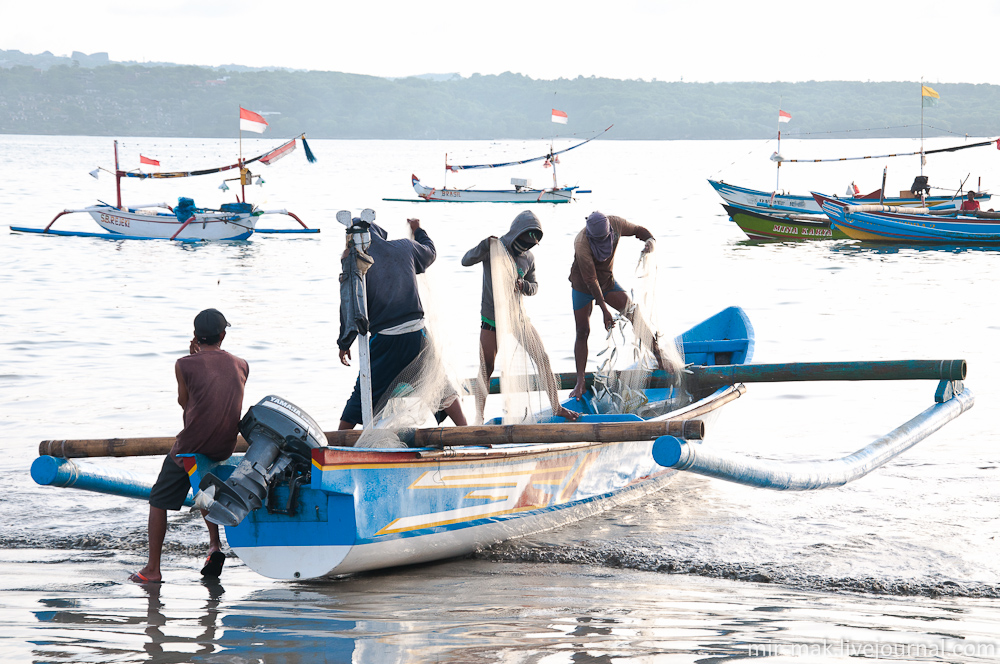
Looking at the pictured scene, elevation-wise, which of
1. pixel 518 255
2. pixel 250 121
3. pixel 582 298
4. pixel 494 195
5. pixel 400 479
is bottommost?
pixel 400 479

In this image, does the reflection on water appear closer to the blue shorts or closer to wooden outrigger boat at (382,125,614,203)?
the blue shorts

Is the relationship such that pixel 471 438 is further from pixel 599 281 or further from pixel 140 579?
pixel 599 281

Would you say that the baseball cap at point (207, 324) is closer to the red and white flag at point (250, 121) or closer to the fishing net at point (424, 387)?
the fishing net at point (424, 387)

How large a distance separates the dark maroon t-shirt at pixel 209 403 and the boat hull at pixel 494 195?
1546 inches

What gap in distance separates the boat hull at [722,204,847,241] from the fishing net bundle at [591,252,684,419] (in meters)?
21.1

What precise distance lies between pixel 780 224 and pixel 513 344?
2325 cm

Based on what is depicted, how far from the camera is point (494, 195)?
1726 inches

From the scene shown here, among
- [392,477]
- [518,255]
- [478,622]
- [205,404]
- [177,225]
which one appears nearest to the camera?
[478,622]

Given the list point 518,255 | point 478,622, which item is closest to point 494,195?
point 518,255

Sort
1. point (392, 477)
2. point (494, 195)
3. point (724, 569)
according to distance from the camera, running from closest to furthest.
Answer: point (392, 477)
point (724, 569)
point (494, 195)

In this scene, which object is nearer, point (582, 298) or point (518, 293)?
point (518, 293)

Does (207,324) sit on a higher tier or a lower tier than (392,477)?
higher

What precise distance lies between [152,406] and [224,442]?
5.49m

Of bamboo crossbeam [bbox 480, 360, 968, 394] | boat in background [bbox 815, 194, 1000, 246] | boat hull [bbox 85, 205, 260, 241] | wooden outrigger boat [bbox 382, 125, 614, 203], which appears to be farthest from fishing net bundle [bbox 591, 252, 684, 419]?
wooden outrigger boat [bbox 382, 125, 614, 203]
